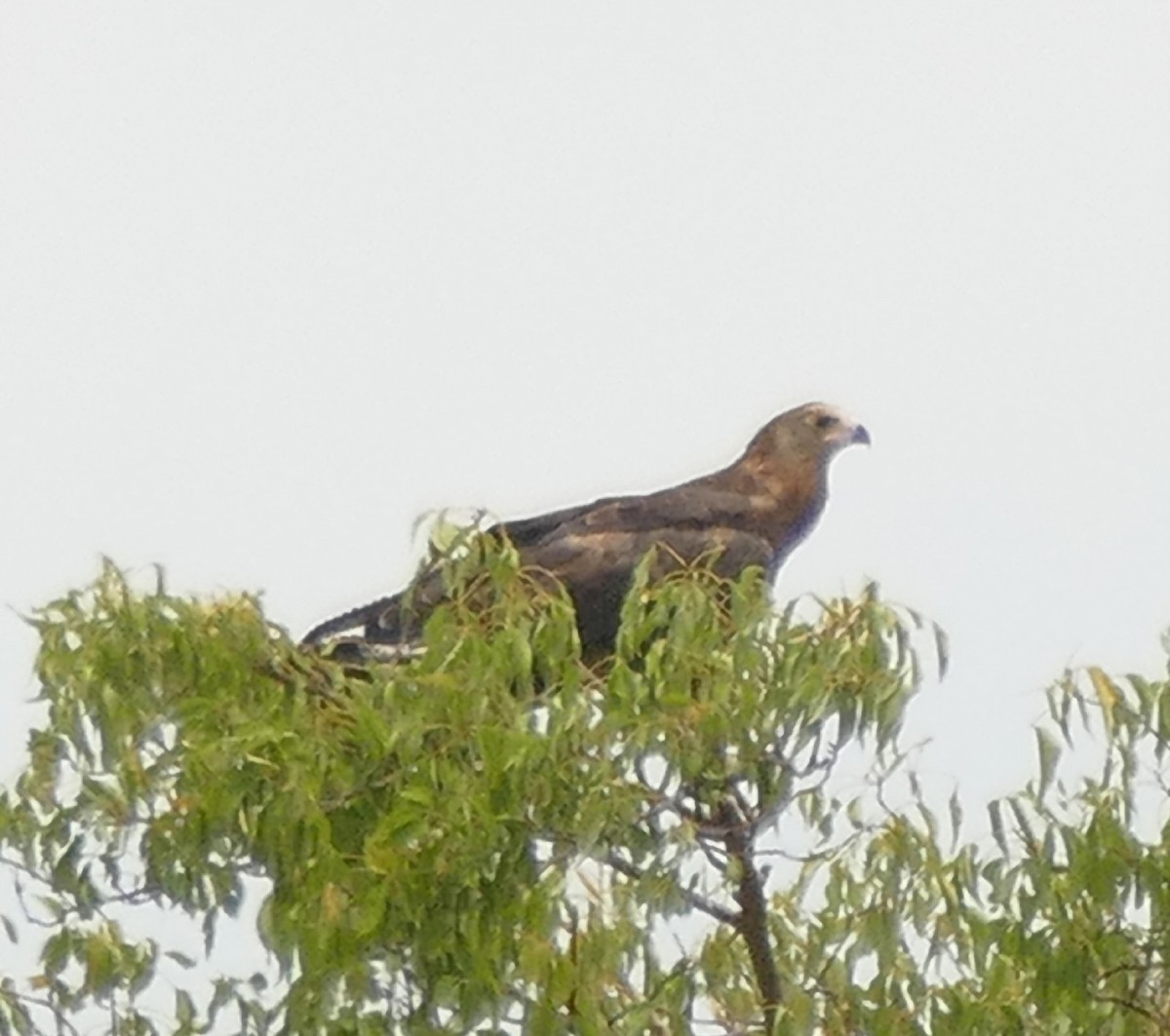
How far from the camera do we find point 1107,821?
19.6ft

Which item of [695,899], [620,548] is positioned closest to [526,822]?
[695,899]

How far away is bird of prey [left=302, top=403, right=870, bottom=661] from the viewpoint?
8.88 m

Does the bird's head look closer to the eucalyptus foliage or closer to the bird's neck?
the bird's neck

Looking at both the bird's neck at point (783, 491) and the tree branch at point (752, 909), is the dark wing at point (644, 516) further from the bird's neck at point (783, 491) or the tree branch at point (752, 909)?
A: the tree branch at point (752, 909)

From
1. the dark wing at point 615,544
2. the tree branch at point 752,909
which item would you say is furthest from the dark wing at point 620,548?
the tree branch at point 752,909

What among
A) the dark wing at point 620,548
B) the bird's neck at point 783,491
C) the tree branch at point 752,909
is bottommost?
the tree branch at point 752,909

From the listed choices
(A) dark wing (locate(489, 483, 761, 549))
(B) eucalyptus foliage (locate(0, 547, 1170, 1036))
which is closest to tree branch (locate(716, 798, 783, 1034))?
(B) eucalyptus foliage (locate(0, 547, 1170, 1036))

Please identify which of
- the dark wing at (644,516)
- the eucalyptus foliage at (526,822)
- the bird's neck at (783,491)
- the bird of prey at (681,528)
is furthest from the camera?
the bird's neck at (783,491)

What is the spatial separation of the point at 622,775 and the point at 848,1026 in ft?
2.80

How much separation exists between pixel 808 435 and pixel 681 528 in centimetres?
140

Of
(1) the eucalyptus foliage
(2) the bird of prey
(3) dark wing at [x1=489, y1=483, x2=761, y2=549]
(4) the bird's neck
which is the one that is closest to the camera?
(1) the eucalyptus foliage

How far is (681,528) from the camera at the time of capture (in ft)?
31.3

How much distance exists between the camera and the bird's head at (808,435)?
35.0 ft

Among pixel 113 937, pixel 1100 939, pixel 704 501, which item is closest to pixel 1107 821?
pixel 1100 939
